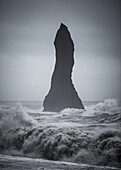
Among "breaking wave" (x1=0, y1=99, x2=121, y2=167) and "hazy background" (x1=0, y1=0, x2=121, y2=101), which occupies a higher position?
"hazy background" (x1=0, y1=0, x2=121, y2=101)

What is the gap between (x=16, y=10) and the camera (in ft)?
13.7

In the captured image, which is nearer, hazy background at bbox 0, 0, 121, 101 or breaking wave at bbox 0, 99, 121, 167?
breaking wave at bbox 0, 99, 121, 167

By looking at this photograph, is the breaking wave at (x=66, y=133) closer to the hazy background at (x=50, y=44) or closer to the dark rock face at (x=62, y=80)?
the dark rock face at (x=62, y=80)

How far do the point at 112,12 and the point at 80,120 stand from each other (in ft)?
5.90

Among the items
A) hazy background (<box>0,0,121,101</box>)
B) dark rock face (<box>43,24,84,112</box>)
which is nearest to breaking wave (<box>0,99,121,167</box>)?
dark rock face (<box>43,24,84,112</box>)

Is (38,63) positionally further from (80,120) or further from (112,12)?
(112,12)

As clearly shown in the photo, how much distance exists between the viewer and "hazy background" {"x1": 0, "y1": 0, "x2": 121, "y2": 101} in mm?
4066

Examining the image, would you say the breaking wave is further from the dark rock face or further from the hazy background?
the hazy background

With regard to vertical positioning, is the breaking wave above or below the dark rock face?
below

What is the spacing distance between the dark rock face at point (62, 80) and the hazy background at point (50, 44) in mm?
86

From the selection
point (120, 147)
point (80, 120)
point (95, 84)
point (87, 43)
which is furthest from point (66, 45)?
point (120, 147)

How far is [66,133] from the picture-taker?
3793 millimetres

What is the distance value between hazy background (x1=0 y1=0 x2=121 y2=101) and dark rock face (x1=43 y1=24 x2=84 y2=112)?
0.28 feet

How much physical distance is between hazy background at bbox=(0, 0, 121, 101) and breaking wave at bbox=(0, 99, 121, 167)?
27 cm
